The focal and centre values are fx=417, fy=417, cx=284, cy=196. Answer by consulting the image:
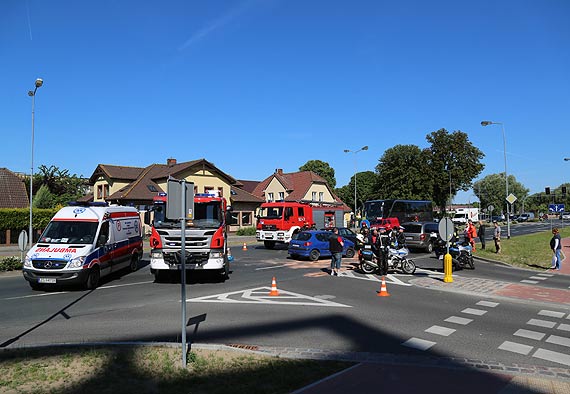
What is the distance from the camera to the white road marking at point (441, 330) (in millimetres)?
7828

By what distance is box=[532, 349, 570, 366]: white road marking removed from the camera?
6324mm

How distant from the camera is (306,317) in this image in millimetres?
9047

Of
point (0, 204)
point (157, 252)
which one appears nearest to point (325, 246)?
point (157, 252)

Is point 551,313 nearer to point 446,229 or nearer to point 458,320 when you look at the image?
point 458,320

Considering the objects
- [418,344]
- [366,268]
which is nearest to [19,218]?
[366,268]

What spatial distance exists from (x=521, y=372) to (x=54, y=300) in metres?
10.7

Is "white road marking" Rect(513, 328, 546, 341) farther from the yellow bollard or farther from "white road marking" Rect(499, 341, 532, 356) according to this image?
the yellow bollard

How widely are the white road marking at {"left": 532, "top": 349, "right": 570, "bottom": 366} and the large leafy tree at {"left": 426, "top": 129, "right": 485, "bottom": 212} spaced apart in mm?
55873

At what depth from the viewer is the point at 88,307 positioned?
10133 millimetres

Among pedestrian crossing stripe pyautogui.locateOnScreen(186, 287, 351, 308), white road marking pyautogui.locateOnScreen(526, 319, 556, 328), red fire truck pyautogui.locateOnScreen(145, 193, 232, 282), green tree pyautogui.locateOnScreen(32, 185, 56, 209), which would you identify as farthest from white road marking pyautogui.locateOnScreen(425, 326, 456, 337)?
green tree pyautogui.locateOnScreen(32, 185, 56, 209)

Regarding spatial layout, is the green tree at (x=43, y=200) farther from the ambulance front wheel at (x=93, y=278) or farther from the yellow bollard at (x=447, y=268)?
the yellow bollard at (x=447, y=268)

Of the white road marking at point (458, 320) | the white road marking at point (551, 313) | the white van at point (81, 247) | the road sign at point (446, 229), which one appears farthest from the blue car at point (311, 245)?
the white road marking at point (458, 320)

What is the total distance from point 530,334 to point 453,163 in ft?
186

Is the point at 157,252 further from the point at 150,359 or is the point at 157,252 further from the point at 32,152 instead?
the point at 32,152
